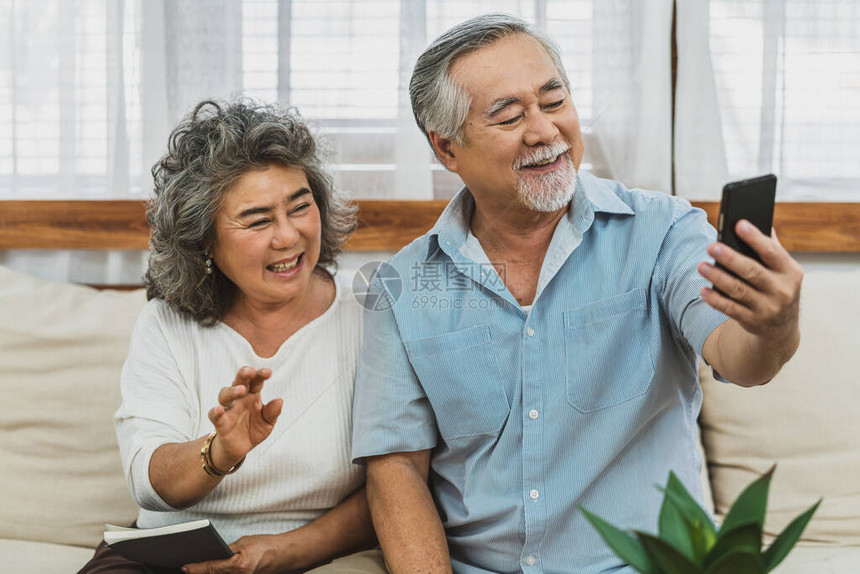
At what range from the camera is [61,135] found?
189 cm

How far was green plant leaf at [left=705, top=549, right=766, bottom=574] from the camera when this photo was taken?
644mm

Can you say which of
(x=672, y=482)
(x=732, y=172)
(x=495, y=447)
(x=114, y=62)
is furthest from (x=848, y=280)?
(x=114, y=62)

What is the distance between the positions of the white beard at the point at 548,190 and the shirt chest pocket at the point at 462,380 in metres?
0.20

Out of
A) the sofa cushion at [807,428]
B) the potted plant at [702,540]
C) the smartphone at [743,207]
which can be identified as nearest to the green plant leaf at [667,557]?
the potted plant at [702,540]

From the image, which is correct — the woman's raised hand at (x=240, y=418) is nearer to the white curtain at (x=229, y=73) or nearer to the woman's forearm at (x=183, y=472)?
the woman's forearm at (x=183, y=472)

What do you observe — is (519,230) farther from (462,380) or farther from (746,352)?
(746,352)

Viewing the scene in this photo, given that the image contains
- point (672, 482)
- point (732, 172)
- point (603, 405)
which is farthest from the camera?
point (732, 172)

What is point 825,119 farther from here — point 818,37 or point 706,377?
point 706,377

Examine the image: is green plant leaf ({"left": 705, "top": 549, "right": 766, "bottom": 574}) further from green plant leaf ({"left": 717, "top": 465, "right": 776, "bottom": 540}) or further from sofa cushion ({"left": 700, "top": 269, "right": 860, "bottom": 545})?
sofa cushion ({"left": 700, "top": 269, "right": 860, "bottom": 545})

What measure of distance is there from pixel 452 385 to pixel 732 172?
82 centimetres

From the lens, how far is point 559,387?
1.21m

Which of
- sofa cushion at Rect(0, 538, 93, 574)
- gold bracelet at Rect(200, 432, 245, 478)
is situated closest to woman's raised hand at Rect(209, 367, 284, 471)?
gold bracelet at Rect(200, 432, 245, 478)

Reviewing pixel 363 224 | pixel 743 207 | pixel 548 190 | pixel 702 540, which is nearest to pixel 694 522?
pixel 702 540

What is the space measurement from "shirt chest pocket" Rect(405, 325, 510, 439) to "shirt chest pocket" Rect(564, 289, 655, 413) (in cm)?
11
